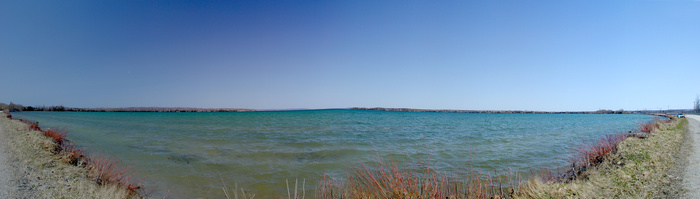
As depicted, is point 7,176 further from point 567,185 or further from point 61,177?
point 567,185

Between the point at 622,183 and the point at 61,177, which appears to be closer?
the point at 622,183

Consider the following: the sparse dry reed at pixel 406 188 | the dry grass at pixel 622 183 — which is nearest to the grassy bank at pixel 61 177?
the sparse dry reed at pixel 406 188

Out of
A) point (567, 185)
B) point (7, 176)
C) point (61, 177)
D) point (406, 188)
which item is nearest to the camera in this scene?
point (406, 188)

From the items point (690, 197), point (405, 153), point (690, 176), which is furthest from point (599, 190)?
point (405, 153)

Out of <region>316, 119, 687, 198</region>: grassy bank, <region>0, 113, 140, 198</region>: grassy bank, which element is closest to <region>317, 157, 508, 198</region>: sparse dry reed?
<region>316, 119, 687, 198</region>: grassy bank

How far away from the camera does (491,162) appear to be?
8.88m

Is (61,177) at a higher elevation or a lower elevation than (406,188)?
lower

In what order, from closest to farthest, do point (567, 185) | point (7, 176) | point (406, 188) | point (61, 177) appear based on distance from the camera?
1. point (406, 188)
2. point (567, 185)
3. point (7, 176)
4. point (61, 177)

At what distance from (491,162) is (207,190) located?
8.38 metres

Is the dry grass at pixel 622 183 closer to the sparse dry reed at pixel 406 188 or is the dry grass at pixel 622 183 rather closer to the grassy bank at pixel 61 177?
the sparse dry reed at pixel 406 188

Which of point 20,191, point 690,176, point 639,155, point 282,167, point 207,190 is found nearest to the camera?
point 20,191

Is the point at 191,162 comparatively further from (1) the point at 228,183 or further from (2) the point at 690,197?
(2) the point at 690,197

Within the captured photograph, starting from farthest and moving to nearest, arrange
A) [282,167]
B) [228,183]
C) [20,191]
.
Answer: [282,167], [228,183], [20,191]

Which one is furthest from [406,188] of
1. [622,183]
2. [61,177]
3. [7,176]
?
[7,176]
